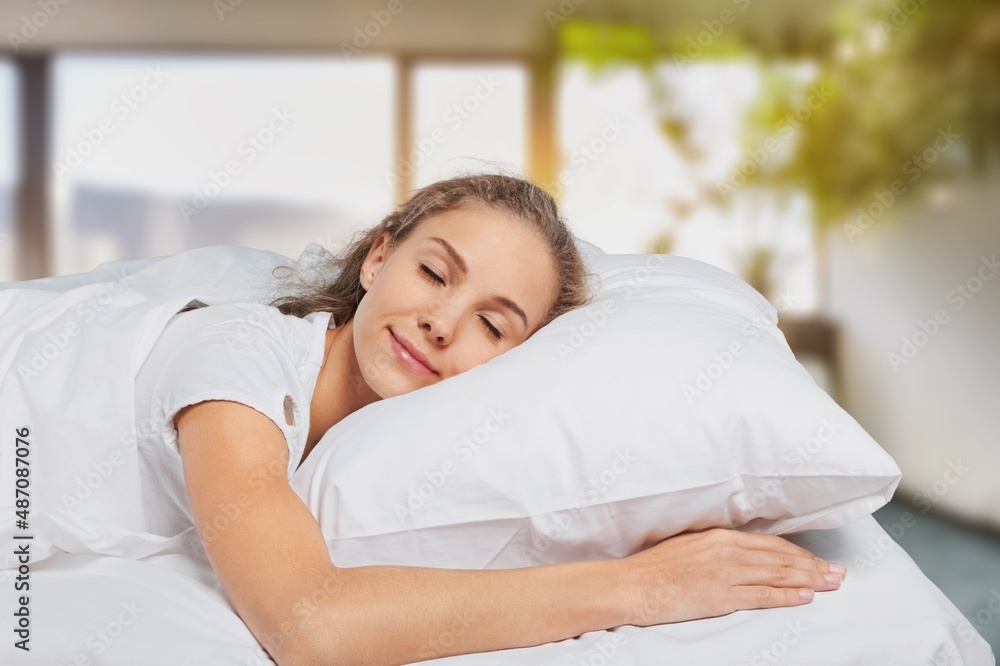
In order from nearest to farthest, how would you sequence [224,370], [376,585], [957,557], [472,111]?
[376,585] → [224,370] → [957,557] → [472,111]

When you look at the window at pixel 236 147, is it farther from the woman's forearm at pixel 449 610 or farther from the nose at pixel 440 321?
the woman's forearm at pixel 449 610

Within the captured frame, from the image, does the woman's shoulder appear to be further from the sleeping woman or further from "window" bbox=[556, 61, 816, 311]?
"window" bbox=[556, 61, 816, 311]

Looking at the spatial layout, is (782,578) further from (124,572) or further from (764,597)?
(124,572)

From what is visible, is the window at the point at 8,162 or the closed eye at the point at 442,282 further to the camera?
the window at the point at 8,162

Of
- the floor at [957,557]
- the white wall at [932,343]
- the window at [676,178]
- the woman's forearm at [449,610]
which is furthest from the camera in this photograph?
the window at [676,178]

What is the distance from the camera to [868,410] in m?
3.41

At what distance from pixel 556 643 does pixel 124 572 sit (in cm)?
53

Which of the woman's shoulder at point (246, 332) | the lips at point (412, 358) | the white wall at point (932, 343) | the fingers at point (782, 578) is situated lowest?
the white wall at point (932, 343)

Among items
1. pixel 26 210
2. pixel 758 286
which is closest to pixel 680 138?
pixel 758 286

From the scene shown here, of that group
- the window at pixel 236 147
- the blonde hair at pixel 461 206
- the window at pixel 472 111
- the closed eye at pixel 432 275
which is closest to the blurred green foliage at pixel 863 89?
the window at pixel 472 111

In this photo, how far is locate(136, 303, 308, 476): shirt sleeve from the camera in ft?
3.46

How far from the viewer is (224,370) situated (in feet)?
3.51

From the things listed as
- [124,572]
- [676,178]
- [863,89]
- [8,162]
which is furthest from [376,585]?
[8,162]

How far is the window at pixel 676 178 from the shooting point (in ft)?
11.9
